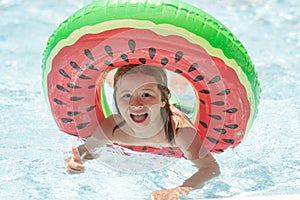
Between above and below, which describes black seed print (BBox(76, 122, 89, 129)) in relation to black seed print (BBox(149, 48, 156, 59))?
below

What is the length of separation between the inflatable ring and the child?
104 mm

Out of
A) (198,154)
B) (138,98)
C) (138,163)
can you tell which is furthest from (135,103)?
(138,163)

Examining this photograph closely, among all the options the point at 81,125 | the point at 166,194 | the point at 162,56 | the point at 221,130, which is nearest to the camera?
the point at 166,194

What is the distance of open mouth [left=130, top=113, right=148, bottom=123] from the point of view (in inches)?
118

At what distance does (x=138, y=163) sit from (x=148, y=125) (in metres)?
0.50

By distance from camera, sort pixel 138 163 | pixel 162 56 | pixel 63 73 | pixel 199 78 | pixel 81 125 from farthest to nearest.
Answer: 1. pixel 138 163
2. pixel 81 125
3. pixel 63 73
4. pixel 199 78
5. pixel 162 56

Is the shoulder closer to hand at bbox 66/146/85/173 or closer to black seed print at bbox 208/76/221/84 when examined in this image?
→ black seed print at bbox 208/76/221/84

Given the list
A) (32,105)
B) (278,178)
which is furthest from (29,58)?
(278,178)

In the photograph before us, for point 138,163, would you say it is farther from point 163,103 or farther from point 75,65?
point 75,65

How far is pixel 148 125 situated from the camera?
10.4 feet

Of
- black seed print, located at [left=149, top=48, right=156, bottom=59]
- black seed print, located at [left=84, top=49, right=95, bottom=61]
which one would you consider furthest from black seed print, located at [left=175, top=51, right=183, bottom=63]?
black seed print, located at [left=84, top=49, right=95, bottom=61]

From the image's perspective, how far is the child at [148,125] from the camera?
2982 millimetres

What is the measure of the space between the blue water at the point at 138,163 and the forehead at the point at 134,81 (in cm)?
71

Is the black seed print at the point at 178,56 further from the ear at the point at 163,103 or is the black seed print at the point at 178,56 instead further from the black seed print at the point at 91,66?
the black seed print at the point at 91,66
